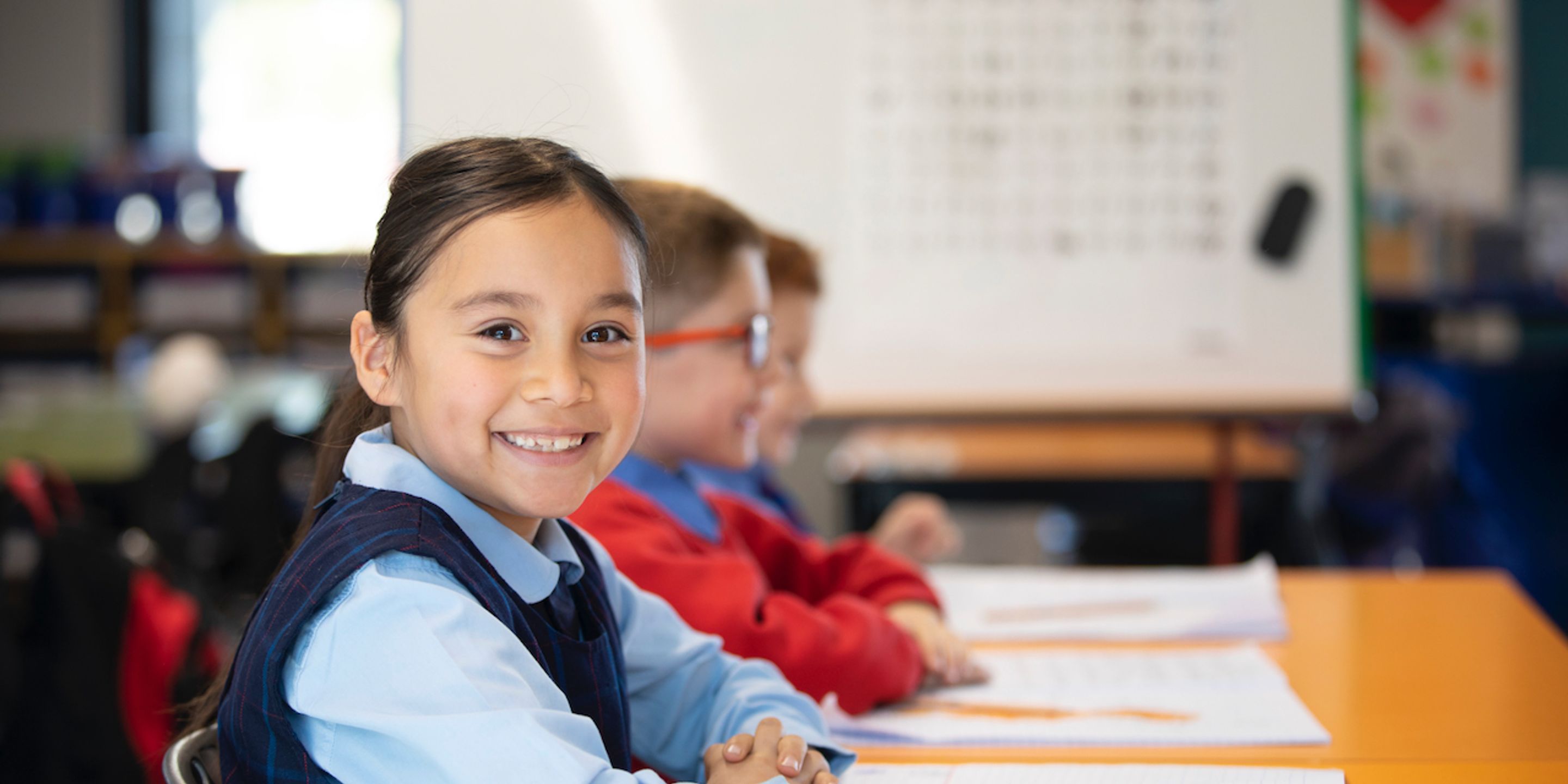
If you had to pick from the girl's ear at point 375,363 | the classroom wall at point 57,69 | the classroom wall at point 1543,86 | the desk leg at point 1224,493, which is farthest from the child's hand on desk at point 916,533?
the classroom wall at point 57,69

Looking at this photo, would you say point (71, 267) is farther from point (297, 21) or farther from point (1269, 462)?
point (1269, 462)

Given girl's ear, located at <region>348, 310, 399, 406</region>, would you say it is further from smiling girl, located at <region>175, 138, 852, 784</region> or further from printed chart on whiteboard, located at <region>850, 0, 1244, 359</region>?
printed chart on whiteboard, located at <region>850, 0, 1244, 359</region>

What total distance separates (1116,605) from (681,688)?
631mm

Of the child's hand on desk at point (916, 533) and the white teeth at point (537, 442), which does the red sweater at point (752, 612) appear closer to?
the white teeth at point (537, 442)

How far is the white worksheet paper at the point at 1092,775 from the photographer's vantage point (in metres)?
0.83

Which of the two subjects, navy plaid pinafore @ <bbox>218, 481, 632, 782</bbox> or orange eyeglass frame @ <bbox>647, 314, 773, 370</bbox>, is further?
orange eyeglass frame @ <bbox>647, 314, 773, 370</bbox>

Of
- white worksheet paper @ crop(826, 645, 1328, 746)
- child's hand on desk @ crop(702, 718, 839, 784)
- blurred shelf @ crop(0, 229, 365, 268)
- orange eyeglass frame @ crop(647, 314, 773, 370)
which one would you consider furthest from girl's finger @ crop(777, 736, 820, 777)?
blurred shelf @ crop(0, 229, 365, 268)

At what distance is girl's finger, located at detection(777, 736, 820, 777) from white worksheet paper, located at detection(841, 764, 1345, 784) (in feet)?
0.34

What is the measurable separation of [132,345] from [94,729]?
377 cm

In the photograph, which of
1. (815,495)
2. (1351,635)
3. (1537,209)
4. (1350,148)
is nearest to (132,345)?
(815,495)

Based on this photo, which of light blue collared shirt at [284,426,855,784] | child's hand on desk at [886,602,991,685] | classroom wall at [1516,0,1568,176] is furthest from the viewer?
classroom wall at [1516,0,1568,176]

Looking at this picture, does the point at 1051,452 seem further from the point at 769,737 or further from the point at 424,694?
the point at 424,694

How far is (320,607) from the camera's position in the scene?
0.67 m

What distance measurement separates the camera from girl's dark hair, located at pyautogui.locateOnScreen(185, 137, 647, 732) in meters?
0.74
